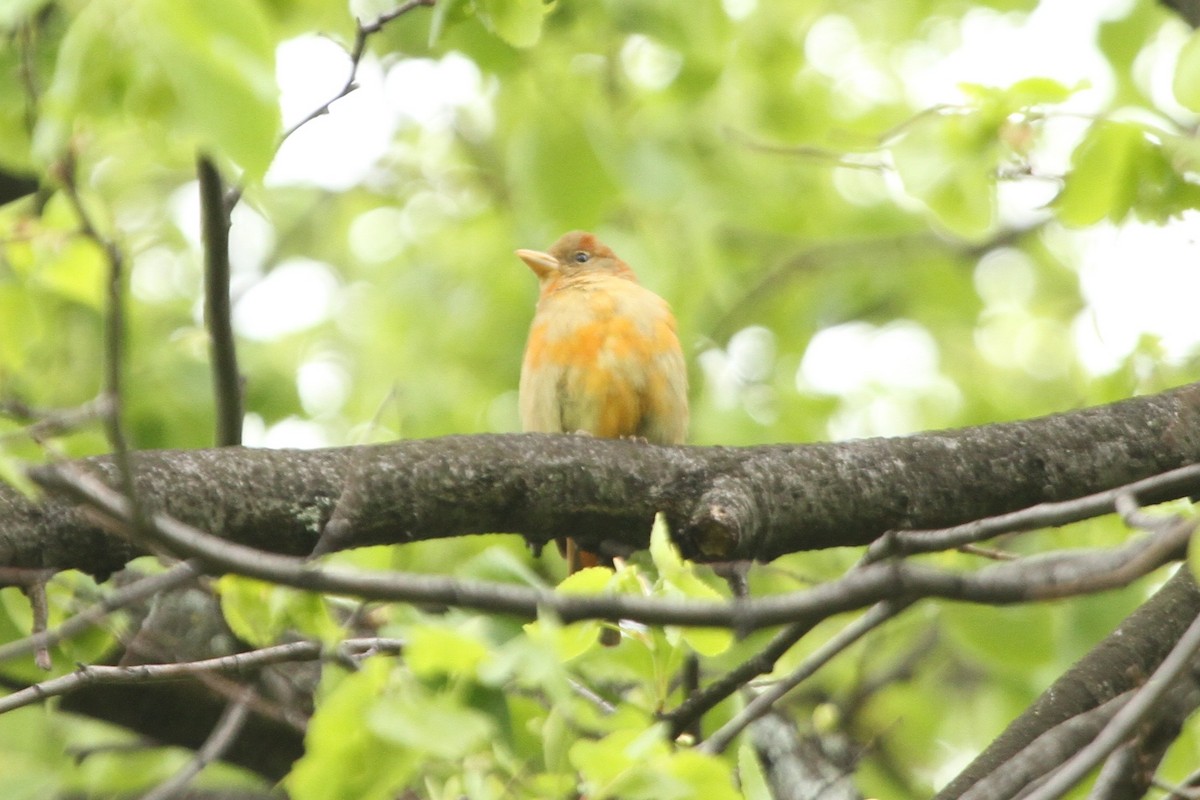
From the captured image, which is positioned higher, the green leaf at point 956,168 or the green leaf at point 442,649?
the green leaf at point 956,168

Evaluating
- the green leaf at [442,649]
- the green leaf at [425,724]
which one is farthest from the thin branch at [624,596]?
the green leaf at [425,724]

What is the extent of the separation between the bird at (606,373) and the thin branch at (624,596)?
3.57 metres

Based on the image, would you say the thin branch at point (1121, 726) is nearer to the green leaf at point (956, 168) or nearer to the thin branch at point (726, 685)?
the thin branch at point (726, 685)

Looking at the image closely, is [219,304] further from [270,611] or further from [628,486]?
[270,611]

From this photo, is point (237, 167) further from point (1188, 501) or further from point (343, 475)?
point (1188, 501)

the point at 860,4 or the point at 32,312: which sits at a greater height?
the point at 860,4

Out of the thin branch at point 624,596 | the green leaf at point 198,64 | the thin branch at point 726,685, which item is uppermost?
the green leaf at point 198,64

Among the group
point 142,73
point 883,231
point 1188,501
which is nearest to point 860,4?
point 883,231

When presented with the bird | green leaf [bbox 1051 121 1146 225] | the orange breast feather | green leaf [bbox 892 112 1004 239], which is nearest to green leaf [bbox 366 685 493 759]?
green leaf [bbox 892 112 1004 239]

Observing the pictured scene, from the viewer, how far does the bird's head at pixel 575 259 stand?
21.6 feet

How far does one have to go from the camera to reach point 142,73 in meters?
2.31

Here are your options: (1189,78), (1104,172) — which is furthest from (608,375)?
(1189,78)

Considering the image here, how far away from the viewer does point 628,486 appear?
3.48m

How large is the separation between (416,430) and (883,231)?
321 centimetres
